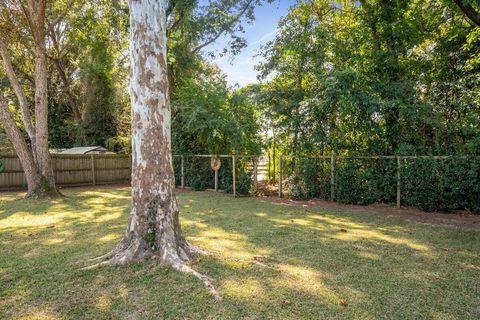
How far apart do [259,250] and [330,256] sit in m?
0.90

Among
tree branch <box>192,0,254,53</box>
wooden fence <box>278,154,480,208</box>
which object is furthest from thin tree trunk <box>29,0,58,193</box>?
tree branch <box>192,0,254,53</box>

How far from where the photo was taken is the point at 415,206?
7.44 metres

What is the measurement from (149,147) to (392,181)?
637 cm

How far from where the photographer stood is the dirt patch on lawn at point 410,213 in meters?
6.19

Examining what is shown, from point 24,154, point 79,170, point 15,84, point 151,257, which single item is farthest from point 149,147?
point 79,170

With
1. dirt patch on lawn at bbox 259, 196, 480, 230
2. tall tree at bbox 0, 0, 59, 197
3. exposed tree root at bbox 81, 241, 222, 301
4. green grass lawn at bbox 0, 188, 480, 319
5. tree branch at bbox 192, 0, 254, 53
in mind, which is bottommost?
dirt patch on lawn at bbox 259, 196, 480, 230

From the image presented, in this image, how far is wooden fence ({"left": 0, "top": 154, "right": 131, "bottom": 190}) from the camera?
38.4ft

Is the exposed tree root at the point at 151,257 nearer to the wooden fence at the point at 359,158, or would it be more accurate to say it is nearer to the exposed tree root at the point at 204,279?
the exposed tree root at the point at 204,279

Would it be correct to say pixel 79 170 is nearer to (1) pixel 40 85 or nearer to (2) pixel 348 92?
(1) pixel 40 85

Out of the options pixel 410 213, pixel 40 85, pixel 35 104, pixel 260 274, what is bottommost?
pixel 410 213

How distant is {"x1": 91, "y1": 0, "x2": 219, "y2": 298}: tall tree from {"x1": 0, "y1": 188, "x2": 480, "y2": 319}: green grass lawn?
0.90 feet

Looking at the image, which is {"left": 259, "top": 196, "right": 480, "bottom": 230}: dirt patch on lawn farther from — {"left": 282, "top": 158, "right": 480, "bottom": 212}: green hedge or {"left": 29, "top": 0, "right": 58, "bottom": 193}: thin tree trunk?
{"left": 29, "top": 0, "right": 58, "bottom": 193}: thin tree trunk

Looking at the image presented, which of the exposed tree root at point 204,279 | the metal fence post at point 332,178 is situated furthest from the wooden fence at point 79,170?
the exposed tree root at point 204,279

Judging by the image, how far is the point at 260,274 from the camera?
333cm
